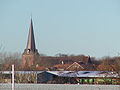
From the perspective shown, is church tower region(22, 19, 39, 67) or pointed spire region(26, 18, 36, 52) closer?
pointed spire region(26, 18, 36, 52)

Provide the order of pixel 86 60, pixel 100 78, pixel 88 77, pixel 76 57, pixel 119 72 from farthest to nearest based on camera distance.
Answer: pixel 76 57 < pixel 86 60 < pixel 88 77 < pixel 100 78 < pixel 119 72

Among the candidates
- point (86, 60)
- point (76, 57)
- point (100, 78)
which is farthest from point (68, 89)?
point (76, 57)

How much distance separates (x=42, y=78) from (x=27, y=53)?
2161 inches

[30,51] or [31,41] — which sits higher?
[31,41]

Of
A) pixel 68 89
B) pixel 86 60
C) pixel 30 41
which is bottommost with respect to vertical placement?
pixel 68 89

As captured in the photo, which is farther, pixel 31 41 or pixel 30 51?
pixel 30 51

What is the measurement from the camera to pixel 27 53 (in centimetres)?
10275

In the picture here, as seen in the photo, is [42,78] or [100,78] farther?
[42,78]

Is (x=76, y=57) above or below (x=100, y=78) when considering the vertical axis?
above

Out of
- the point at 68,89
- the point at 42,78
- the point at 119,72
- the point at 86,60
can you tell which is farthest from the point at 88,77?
the point at 86,60

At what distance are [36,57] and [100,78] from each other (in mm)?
59699

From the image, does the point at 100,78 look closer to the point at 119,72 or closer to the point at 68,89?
the point at 68,89

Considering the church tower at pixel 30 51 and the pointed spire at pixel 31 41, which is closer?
the pointed spire at pixel 31 41

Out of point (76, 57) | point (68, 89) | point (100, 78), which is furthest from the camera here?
point (76, 57)
